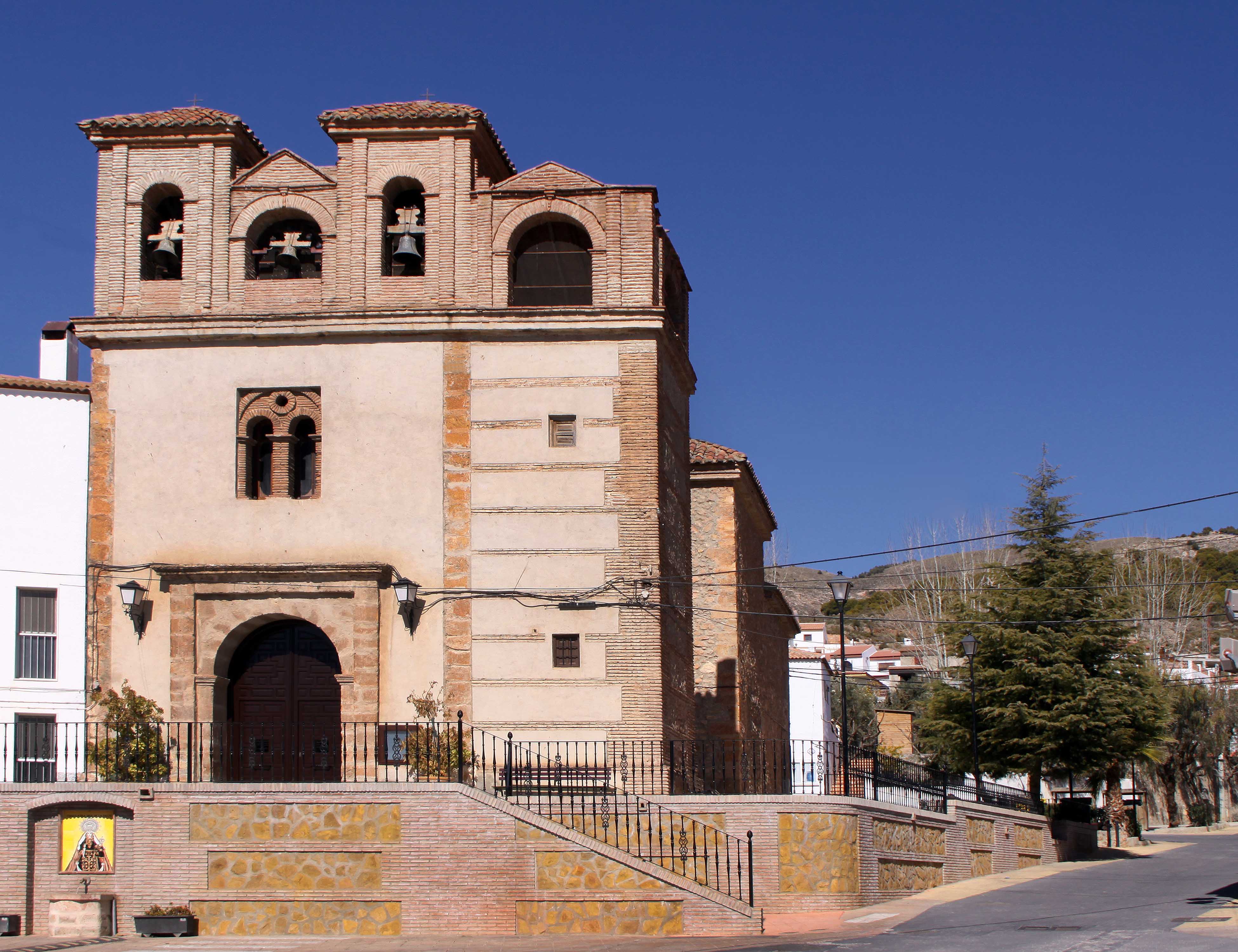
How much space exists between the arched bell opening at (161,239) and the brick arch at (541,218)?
520cm

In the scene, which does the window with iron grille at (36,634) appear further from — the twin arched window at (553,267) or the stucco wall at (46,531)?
the twin arched window at (553,267)

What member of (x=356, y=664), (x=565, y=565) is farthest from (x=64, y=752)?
(x=565, y=565)

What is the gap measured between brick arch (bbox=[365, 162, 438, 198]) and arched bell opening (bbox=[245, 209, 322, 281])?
108 cm

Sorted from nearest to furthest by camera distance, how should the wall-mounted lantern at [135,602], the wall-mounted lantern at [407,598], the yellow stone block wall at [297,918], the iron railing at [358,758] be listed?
the yellow stone block wall at [297,918]
the iron railing at [358,758]
the wall-mounted lantern at [407,598]
the wall-mounted lantern at [135,602]

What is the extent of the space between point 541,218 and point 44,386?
8.22 metres

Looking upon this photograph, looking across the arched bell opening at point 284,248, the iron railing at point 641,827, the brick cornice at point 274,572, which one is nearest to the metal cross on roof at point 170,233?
the arched bell opening at point 284,248

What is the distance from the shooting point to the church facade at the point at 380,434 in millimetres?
22281

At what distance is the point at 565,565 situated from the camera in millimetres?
22562

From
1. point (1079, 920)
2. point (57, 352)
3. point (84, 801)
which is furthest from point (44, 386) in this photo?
point (1079, 920)

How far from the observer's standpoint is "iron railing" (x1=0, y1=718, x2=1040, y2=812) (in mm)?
20812

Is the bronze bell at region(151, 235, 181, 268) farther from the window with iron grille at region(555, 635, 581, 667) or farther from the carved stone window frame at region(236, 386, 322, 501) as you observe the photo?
the window with iron grille at region(555, 635, 581, 667)

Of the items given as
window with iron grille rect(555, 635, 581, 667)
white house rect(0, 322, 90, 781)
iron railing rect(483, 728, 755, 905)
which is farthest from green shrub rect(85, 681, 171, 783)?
window with iron grille rect(555, 635, 581, 667)

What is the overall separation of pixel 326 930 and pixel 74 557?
7.59 metres

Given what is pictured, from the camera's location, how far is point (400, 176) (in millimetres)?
23891
